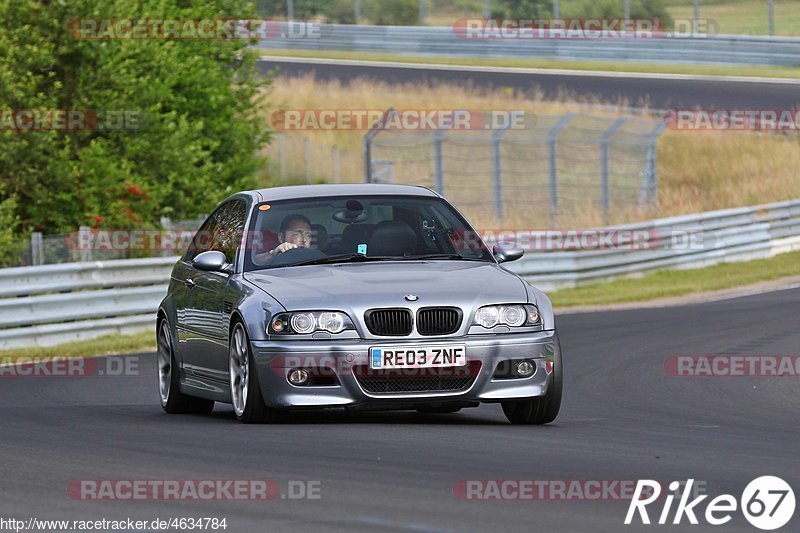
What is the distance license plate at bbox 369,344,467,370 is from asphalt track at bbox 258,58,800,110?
33.0 m

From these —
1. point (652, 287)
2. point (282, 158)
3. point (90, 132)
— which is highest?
point (90, 132)

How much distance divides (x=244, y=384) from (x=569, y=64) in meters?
41.1

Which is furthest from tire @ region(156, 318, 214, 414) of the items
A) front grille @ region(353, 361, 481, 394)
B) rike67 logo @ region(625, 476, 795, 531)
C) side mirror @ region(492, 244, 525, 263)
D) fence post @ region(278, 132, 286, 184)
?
fence post @ region(278, 132, 286, 184)

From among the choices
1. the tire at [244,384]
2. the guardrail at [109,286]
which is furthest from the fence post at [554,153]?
the tire at [244,384]

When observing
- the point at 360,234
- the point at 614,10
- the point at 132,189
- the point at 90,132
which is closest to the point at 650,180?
the point at 90,132

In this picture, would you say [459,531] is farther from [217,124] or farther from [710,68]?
[710,68]

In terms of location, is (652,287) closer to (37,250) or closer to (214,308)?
Answer: (37,250)

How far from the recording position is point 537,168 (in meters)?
39.6

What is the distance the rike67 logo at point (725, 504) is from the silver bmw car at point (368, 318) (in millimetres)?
2513

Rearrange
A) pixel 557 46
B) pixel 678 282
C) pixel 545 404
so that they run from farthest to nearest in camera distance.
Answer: pixel 557 46 → pixel 678 282 → pixel 545 404

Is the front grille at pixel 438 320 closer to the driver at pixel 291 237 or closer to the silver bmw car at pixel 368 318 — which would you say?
the silver bmw car at pixel 368 318

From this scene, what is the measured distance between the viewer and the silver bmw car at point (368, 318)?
31.4 feet

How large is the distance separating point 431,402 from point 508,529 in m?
3.45

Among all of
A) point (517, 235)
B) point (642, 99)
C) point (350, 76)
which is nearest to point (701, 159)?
point (642, 99)
